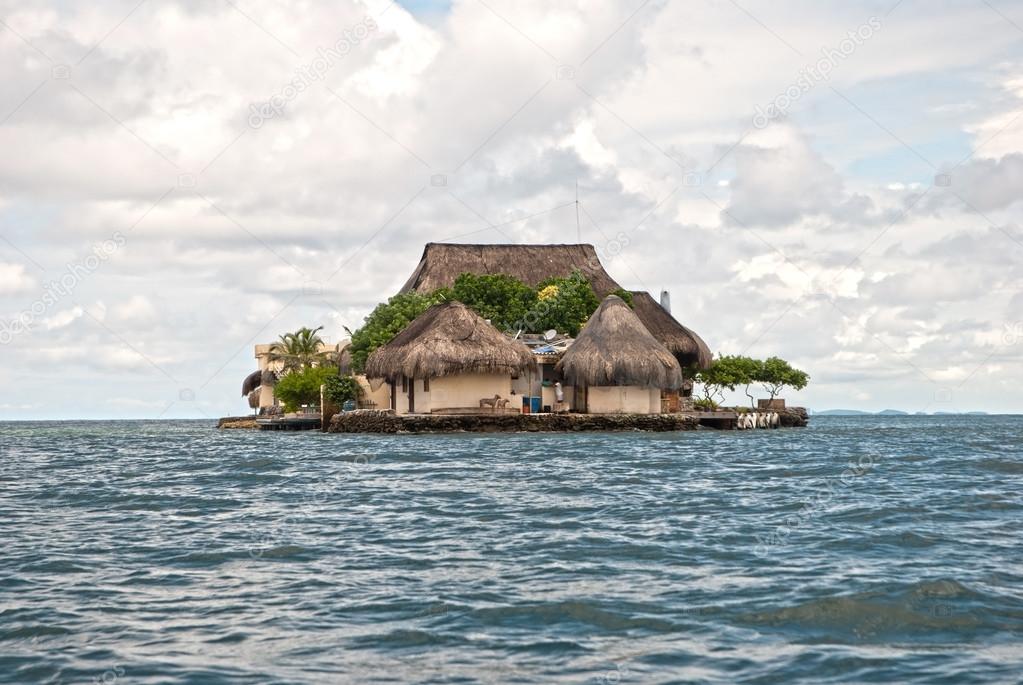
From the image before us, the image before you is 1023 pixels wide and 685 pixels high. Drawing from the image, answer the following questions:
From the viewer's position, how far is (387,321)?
56000mm

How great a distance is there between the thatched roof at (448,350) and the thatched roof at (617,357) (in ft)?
7.29

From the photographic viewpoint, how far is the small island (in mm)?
46750

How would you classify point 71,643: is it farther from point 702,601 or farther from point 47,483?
point 47,483

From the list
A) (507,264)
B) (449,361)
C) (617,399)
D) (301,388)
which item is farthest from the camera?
(507,264)

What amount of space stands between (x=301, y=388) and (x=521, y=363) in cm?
1929

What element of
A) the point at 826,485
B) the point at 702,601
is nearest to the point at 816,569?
the point at 702,601

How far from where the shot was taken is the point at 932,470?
82.1ft

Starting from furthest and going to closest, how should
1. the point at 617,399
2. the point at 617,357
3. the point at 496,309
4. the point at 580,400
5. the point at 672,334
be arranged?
the point at 672,334 < the point at 496,309 < the point at 580,400 < the point at 617,399 < the point at 617,357

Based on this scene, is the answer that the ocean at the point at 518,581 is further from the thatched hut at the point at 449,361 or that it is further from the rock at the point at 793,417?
the rock at the point at 793,417

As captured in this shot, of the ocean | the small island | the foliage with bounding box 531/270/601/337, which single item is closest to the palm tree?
the small island

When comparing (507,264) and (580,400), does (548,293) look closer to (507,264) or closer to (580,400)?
(507,264)

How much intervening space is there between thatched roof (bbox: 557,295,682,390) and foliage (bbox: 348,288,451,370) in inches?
→ 350

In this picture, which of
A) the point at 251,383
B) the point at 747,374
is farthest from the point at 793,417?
the point at 251,383

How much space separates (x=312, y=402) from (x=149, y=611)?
180 ft
